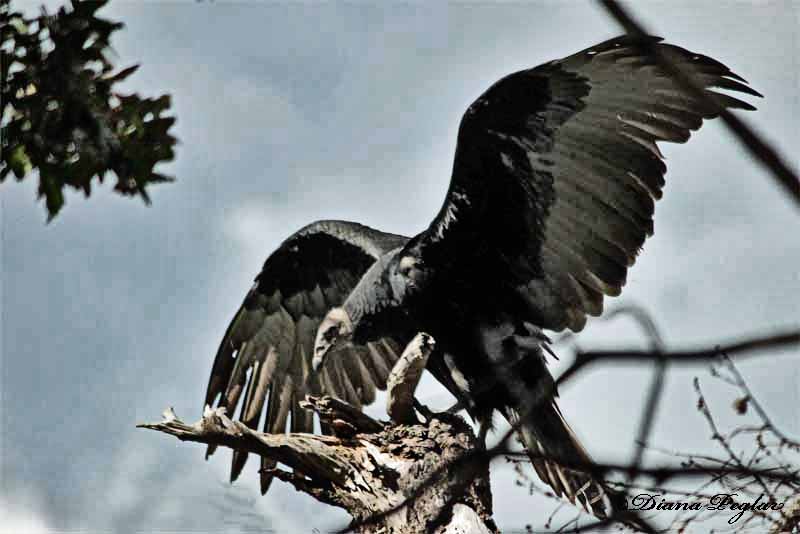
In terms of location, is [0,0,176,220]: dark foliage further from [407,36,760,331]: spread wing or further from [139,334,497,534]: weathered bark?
[407,36,760,331]: spread wing

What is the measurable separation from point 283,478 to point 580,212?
1.74 meters

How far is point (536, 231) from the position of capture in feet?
14.1

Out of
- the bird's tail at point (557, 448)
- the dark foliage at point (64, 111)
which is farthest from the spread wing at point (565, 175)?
the dark foliage at point (64, 111)

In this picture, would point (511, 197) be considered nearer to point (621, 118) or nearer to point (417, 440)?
point (621, 118)

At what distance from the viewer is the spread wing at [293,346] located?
5.29 m

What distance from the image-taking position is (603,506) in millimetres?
3994

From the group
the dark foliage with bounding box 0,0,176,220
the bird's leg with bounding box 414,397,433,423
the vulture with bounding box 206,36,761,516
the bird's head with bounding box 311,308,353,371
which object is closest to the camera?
the dark foliage with bounding box 0,0,176,220

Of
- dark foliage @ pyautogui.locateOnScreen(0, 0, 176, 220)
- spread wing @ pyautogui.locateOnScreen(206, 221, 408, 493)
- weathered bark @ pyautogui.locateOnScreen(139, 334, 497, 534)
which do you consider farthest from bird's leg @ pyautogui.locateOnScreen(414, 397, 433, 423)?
dark foliage @ pyautogui.locateOnScreen(0, 0, 176, 220)

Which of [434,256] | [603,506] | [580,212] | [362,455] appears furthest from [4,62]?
[603,506]

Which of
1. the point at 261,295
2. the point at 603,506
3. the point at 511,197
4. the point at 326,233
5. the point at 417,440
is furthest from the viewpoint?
the point at 261,295

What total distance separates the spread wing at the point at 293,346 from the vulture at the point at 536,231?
0.72 m

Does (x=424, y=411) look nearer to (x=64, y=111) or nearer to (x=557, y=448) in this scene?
(x=557, y=448)

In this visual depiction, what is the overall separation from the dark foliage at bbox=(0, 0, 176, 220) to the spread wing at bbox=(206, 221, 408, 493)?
2.70 meters

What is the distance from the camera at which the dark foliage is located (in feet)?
7.59
